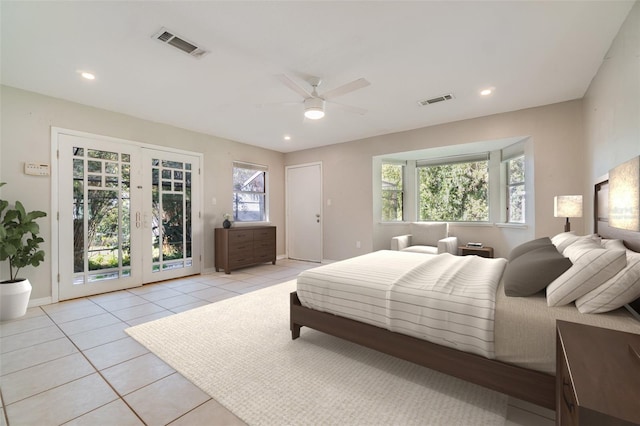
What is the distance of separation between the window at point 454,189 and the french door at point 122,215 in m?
4.51

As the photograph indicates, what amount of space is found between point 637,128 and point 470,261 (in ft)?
5.10

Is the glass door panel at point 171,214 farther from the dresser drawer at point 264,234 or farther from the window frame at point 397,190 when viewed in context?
the window frame at point 397,190

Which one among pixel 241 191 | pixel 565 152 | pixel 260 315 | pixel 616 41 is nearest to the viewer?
pixel 616 41

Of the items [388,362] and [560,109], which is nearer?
[388,362]

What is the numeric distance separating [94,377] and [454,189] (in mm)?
5692

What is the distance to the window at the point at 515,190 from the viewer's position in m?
4.48

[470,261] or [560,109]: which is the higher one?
[560,109]

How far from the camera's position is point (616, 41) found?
231cm

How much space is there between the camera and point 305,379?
6.17 ft

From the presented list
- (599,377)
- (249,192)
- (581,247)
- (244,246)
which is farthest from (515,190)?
(249,192)

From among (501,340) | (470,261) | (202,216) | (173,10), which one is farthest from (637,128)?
(202,216)

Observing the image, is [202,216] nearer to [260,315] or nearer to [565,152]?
[260,315]

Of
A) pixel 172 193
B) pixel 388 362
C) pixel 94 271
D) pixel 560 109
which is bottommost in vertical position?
pixel 388 362

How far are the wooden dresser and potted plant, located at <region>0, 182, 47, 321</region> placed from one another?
7.98 ft
